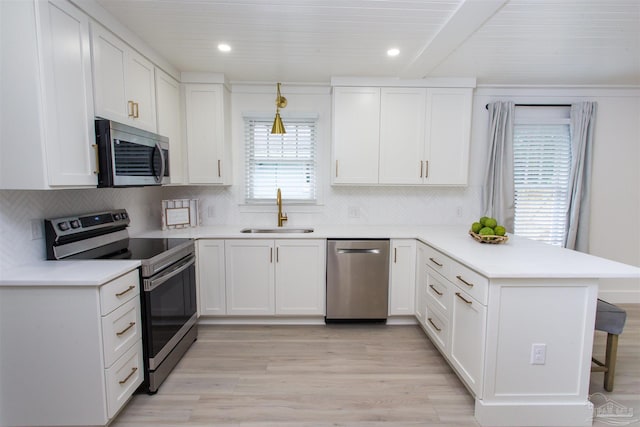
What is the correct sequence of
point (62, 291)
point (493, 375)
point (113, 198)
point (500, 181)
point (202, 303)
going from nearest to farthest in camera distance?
point (62, 291) < point (493, 375) < point (113, 198) < point (202, 303) < point (500, 181)

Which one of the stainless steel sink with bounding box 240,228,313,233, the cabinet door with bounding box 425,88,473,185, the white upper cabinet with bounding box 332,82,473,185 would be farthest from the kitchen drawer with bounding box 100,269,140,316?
the cabinet door with bounding box 425,88,473,185

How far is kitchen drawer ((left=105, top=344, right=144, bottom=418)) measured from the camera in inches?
63.7

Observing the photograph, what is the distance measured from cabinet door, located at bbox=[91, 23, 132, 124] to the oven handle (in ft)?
3.53

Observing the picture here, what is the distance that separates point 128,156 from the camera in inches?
78.6

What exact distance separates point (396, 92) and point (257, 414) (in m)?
2.97

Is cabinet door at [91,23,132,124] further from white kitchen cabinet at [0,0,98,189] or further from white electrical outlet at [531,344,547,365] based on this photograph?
white electrical outlet at [531,344,547,365]

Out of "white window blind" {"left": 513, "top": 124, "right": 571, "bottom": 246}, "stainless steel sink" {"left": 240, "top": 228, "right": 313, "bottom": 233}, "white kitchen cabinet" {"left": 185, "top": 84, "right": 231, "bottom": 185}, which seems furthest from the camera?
"white window blind" {"left": 513, "top": 124, "right": 571, "bottom": 246}

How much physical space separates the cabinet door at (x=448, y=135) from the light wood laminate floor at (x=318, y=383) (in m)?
1.64

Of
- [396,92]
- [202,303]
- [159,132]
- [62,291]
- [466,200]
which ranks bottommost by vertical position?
[202,303]

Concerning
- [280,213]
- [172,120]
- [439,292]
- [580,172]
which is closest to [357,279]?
[439,292]

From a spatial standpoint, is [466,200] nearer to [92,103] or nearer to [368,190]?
[368,190]

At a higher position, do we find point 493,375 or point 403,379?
point 493,375

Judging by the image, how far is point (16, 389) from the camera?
1.55 m

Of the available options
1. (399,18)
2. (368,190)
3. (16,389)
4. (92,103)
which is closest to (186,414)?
(16,389)
